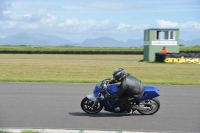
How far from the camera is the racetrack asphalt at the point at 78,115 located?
9.01 m

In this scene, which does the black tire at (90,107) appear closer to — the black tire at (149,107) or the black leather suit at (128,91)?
the black leather suit at (128,91)

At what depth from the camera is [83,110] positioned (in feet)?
35.6

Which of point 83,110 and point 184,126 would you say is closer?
point 184,126

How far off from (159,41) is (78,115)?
32624 millimetres

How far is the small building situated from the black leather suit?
32.0 metres

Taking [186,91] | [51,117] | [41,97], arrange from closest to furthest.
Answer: [51,117]
[41,97]
[186,91]

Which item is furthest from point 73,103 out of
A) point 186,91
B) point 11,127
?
point 186,91

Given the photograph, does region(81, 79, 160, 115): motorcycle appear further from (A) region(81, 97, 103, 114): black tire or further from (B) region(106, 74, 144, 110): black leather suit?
(B) region(106, 74, 144, 110): black leather suit

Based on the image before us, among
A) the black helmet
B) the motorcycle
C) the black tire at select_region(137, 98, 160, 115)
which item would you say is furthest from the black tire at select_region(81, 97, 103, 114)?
the black tire at select_region(137, 98, 160, 115)

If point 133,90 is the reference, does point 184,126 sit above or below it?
below

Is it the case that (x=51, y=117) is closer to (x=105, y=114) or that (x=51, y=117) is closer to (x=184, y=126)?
(x=105, y=114)

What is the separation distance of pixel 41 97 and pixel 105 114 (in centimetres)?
406

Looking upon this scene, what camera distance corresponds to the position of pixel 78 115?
10.6m

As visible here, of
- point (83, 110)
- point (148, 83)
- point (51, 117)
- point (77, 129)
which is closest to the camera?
point (77, 129)
